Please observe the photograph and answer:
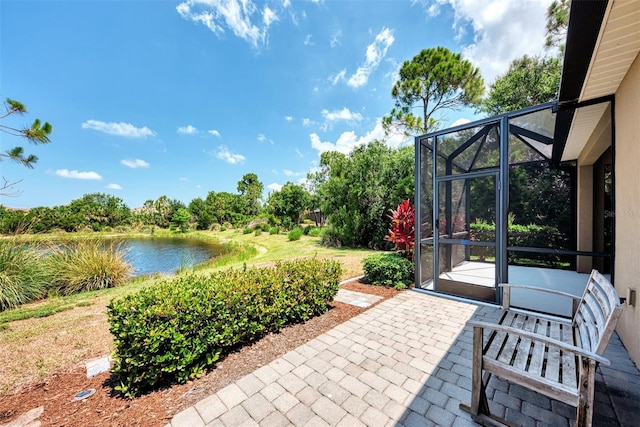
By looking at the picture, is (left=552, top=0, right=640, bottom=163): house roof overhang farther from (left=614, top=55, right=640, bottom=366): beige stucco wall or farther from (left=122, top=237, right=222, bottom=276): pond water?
(left=122, top=237, right=222, bottom=276): pond water

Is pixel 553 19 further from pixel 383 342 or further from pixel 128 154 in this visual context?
pixel 128 154

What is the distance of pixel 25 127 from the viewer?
4773 millimetres

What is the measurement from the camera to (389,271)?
15.3ft

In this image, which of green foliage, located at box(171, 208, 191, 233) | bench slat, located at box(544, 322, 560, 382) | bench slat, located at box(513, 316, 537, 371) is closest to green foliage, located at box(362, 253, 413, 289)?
bench slat, located at box(513, 316, 537, 371)

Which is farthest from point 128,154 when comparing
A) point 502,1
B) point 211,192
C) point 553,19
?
point 553,19

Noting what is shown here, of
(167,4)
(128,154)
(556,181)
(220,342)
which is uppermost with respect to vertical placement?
(128,154)

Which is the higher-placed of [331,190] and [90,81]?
[90,81]

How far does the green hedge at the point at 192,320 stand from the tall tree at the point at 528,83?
483 inches

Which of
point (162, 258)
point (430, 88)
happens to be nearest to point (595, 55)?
point (430, 88)

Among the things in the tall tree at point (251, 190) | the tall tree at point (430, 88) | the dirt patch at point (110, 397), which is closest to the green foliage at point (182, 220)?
the tall tree at point (251, 190)

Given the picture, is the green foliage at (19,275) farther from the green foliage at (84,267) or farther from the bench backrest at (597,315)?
the bench backrest at (597,315)

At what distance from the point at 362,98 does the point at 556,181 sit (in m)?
8.65

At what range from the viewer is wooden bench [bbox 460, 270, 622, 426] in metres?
1.22

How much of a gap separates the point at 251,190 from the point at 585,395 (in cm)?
3533
